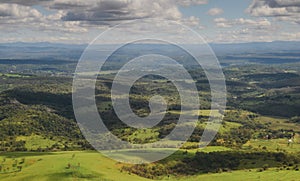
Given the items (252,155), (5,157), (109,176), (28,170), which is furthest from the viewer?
(252,155)

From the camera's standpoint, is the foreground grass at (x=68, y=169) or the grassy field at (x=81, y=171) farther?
the grassy field at (x=81, y=171)

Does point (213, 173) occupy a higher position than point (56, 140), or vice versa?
point (213, 173)

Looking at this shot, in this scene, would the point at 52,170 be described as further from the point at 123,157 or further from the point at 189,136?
the point at 189,136

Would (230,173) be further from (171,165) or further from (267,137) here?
(267,137)

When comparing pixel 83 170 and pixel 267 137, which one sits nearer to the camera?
pixel 83 170

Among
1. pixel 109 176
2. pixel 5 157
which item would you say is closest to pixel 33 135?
pixel 5 157

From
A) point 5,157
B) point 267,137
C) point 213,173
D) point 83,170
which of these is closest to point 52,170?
point 83,170

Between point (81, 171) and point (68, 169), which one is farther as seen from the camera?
point (68, 169)

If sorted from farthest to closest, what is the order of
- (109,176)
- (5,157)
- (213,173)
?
1. (5,157)
2. (213,173)
3. (109,176)

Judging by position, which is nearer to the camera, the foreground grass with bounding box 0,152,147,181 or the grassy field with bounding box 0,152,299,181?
the foreground grass with bounding box 0,152,147,181
